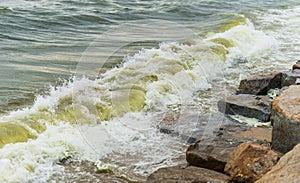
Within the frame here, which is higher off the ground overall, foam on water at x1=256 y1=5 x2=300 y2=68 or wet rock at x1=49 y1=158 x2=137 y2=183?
foam on water at x1=256 y1=5 x2=300 y2=68

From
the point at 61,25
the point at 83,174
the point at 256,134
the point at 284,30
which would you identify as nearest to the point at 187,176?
the point at 83,174

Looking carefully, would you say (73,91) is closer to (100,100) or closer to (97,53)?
(100,100)

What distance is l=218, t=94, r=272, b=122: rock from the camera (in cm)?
641

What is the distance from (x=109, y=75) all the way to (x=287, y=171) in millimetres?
5972

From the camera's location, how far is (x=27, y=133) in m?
5.91

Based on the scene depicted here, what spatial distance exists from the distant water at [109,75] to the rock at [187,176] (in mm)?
477

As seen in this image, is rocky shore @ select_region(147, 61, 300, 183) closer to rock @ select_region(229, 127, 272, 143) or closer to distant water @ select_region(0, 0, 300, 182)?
rock @ select_region(229, 127, 272, 143)

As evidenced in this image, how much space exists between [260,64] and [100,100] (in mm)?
4842

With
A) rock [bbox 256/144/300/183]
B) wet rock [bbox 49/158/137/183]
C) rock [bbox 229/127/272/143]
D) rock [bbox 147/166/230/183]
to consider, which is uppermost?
rock [bbox 256/144/300/183]

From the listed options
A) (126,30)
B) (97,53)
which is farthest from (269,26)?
(97,53)

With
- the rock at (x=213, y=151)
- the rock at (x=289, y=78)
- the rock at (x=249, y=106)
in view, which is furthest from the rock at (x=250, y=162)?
the rock at (x=289, y=78)

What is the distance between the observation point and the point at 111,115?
6867 mm

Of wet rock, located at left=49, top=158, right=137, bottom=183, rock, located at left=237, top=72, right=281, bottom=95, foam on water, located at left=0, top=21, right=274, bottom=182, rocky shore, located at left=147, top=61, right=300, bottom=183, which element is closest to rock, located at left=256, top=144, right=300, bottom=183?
rocky shore, located at left=147, top=61, right=300, bottom=183

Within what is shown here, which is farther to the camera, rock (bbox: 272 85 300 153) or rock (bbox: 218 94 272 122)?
rock (bbox: 218 94 272 122)
